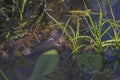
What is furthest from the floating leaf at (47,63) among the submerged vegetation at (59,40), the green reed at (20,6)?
the green reed at (20,6)

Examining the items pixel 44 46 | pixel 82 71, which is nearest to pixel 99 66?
pixel 82 71

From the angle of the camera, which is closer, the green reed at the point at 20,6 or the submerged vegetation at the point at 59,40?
the submerged vegetation at the point at 59,40

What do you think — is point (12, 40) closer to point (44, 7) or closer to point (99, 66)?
point (44, 7)

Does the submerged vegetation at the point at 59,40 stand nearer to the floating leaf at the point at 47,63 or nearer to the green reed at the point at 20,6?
the green reed at the point at 20,6

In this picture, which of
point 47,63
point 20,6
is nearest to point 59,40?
point 20,6

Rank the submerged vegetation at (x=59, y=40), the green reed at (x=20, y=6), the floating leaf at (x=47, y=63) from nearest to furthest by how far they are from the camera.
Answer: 1. the floating leaf at (x=47, y=63)
2. the submerged vegetation at (x=59, y=40)
3. the green reed at (x=20, y=6)

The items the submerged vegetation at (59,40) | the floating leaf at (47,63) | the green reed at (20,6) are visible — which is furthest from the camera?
the green reed at (20,6)

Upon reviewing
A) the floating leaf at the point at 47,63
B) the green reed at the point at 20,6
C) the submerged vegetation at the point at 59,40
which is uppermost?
the floating leaf at the point at 47,63

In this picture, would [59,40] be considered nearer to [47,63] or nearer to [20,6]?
[20,6]
